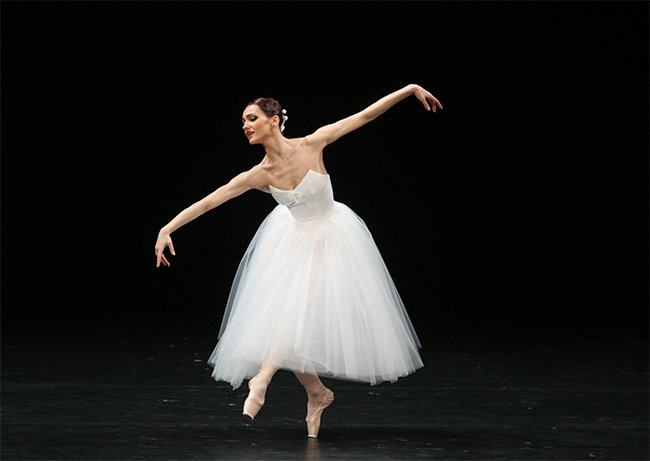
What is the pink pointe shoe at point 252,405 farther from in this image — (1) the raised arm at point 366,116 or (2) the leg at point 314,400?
(1) the raised arm at point 366,116

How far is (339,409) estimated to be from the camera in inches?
120

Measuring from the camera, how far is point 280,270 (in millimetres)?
2584

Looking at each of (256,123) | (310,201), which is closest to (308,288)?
(310,201)

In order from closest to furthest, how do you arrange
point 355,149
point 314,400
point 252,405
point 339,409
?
point 252,405 → point 314,400 → point 339,409 → point 355,149

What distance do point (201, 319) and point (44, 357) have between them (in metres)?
1.57

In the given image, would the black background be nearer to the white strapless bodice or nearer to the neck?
the white strapless bodice

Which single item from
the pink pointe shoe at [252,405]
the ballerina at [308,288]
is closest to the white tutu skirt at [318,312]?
the ballerina at [308,288]

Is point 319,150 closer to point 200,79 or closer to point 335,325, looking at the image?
point 335,325

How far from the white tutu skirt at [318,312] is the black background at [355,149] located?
2.62m

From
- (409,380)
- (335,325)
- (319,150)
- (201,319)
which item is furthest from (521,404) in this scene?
(201,319)

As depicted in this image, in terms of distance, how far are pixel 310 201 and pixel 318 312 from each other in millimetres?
372

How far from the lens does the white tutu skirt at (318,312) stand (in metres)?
2.43

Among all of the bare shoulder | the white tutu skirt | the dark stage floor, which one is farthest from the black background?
the bare shoulder

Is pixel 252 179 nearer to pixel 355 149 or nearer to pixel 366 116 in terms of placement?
pixel 366 116
